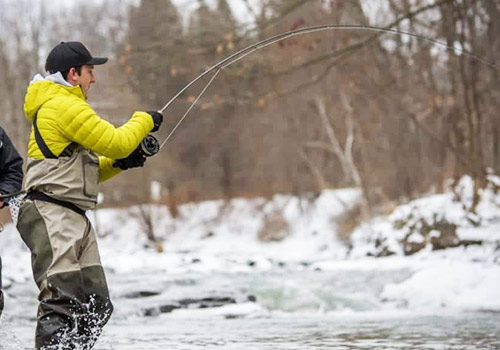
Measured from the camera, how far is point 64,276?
4398 millimetres

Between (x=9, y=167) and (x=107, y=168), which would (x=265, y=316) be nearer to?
(x=9, y=167)

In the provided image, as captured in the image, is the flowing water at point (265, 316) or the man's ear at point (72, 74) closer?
the man's ear at point (72, 74)

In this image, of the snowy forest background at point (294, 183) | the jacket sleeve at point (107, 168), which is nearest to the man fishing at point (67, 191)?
the jacket sleeve at point (107, 168)

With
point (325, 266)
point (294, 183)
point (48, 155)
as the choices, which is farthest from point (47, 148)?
point (294, 183)

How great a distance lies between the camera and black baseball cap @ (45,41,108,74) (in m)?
4.59

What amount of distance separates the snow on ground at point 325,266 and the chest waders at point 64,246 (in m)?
5.49

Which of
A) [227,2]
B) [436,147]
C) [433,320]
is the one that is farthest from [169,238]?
[433,320]

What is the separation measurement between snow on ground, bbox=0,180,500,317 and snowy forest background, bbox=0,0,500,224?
1152 millimetres

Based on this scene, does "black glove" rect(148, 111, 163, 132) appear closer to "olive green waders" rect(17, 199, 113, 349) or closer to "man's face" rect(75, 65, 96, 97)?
"man's face" rect(75, 65, 96, 97)

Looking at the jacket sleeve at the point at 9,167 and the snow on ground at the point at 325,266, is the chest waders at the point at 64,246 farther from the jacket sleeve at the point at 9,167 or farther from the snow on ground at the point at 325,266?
the snow on ground at the point at 325,266

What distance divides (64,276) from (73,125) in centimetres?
75

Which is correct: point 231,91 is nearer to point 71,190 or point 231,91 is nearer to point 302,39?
point 302,39

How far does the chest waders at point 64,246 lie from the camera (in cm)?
438

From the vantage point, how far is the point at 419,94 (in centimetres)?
2495
